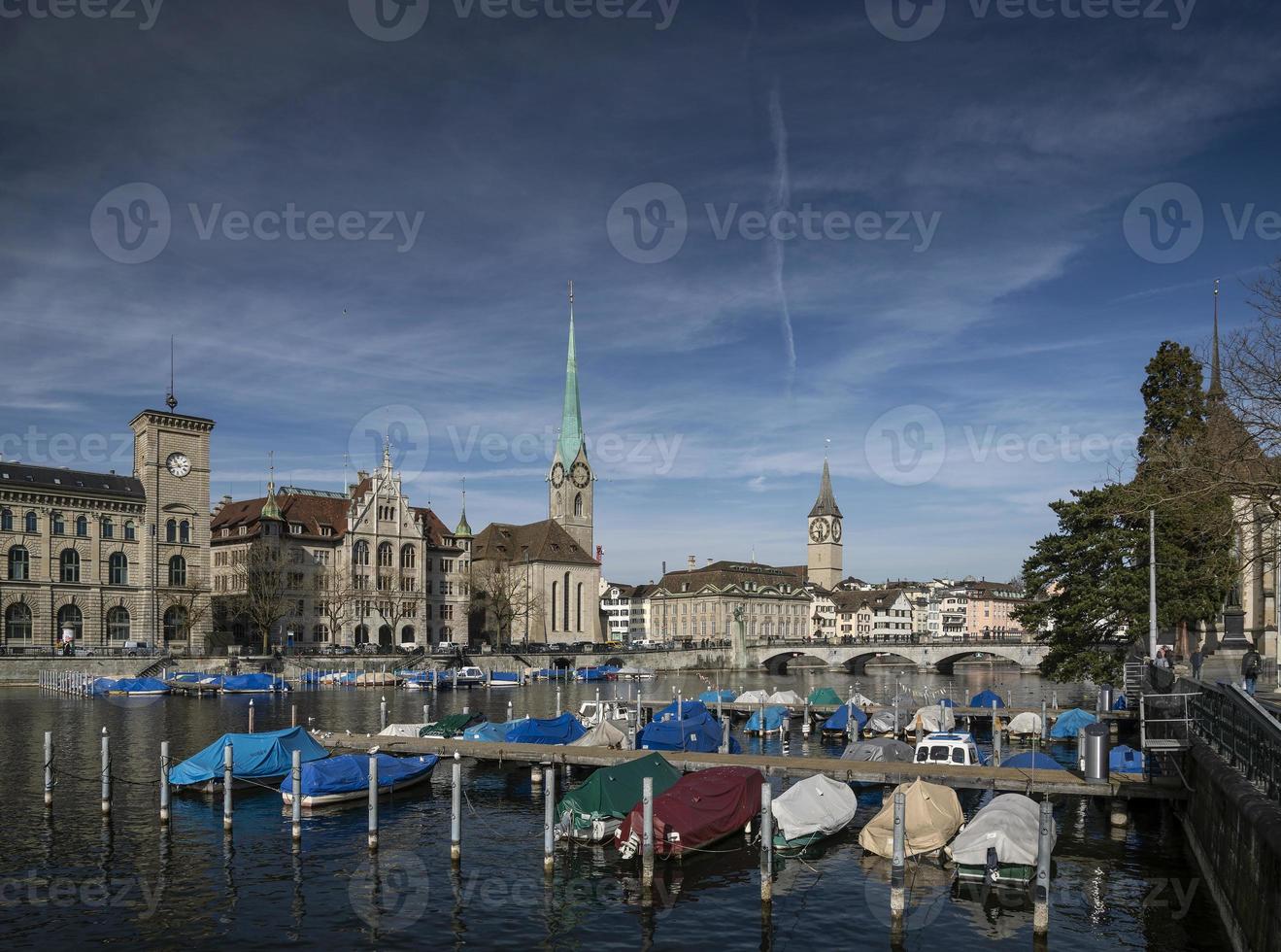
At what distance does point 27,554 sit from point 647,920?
10816cm

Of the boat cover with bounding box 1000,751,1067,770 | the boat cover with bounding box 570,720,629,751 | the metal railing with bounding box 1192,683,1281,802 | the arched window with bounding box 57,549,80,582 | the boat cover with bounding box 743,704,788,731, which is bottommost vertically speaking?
the boat cover with bounding box 743,704,788,731

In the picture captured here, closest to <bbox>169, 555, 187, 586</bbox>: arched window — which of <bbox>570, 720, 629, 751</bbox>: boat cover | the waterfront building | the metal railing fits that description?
the waterfront building

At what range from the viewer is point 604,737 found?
5478 centimetres

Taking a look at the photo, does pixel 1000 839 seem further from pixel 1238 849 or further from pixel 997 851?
pixel 1238 849

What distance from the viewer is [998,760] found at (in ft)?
160

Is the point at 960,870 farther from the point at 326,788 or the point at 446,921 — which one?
the point at 326,788

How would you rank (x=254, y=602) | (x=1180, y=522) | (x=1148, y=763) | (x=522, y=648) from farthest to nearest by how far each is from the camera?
(x=522, y=648), (x=254, y=602), (x=1180, y=522), (x=1148, y=763)

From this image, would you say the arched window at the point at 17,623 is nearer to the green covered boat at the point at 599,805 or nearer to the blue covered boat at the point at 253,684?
the blue covered boat at the point at 253,684

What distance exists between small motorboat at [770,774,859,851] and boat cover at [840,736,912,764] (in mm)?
9419

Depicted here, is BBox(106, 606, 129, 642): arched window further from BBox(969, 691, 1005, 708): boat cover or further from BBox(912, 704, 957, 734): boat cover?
BBox(912, 704, 957, 734): boat cover

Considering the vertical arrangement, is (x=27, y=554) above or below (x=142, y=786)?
above

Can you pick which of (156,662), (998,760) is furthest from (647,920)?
(156,662)

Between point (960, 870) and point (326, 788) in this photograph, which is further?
point (326, 788)

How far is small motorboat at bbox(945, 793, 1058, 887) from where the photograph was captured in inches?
1246
